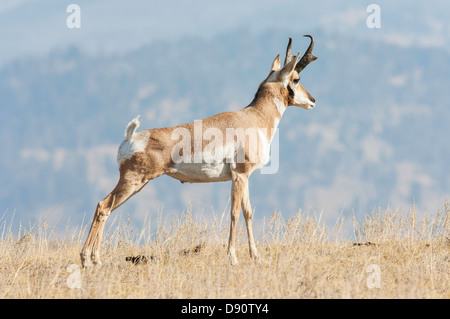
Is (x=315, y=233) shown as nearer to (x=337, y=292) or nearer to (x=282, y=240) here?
(x=282, y=240)

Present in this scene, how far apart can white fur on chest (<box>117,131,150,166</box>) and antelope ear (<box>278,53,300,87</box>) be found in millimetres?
3422

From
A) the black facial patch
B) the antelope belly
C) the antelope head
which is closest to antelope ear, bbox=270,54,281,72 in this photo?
the antelope head

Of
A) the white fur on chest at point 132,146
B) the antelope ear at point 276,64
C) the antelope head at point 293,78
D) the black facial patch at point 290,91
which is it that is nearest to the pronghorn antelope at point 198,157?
the white fur on chest at point 132,146

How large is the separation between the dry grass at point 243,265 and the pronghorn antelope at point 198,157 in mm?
915

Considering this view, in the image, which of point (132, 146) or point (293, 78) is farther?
point (293, 78)

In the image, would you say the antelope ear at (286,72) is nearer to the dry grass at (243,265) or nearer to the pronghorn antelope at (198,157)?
the pronghorn antelope at (198,157)

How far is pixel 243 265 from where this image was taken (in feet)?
30.8

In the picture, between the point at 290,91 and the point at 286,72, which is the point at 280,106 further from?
the point at 286,72

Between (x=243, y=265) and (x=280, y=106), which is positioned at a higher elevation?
(x=280, y=106)

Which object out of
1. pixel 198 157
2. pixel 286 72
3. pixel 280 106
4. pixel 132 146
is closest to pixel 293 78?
pixel 286 72

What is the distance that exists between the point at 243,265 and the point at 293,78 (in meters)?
4.71

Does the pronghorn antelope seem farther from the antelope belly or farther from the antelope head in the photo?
the antelope head

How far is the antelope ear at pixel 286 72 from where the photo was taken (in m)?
11.5
